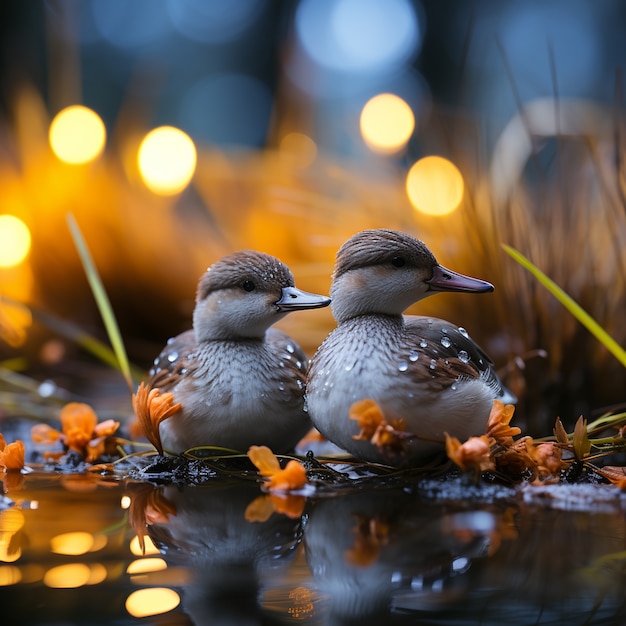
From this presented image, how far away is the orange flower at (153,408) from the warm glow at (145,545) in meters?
0.31

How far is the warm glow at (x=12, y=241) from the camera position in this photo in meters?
2.30

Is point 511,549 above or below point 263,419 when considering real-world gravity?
below

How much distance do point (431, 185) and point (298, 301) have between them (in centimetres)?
80

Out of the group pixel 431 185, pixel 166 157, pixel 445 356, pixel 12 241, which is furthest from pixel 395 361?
pixel 12 241

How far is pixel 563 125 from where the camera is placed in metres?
2.31

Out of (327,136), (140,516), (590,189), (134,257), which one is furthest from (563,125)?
(140,516)

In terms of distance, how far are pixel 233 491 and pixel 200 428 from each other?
0.13m

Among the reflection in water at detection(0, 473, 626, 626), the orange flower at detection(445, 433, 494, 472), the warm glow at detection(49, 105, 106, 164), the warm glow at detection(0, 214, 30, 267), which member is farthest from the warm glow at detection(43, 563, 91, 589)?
the warm glow at detection(49, 105, 106, 164)

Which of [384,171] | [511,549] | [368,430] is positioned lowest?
[511,549]

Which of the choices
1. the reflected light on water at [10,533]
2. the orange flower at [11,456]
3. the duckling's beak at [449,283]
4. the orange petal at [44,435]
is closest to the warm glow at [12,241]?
the orange petal at [44,435]

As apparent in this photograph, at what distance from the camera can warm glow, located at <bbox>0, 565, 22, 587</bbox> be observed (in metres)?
0.77

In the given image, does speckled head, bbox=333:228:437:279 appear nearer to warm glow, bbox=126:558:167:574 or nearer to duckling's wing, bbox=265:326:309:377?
duckling's wing, bbox=265:326:309:377

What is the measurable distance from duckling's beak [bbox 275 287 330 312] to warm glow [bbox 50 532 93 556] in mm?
467

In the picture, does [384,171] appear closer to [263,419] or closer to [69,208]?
[69,208]
